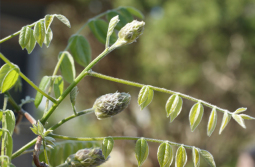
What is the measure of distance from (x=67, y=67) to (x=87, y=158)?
222 mm

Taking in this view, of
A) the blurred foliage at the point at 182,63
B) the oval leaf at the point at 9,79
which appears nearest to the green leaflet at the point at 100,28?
the oval leaf at the point at 9,79

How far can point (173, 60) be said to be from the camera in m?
4.89

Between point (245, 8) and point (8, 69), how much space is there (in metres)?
4.75

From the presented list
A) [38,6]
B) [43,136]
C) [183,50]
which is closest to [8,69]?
[43,136]

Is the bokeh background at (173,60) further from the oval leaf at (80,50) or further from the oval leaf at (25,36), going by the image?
the oval leaf at (25,36)

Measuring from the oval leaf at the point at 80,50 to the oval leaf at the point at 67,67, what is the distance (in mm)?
48

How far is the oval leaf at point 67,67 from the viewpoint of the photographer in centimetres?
54

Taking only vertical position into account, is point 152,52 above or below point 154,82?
above

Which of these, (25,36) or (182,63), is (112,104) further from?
(182,63)

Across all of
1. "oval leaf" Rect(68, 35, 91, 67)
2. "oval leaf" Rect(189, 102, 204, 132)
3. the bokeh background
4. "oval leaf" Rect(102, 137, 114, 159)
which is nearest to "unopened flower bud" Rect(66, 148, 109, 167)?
"oval leaf" Rect(102, 137, 114, 159)

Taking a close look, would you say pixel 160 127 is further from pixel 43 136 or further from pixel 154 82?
pixel 43 136

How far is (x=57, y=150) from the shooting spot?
559 millimetres

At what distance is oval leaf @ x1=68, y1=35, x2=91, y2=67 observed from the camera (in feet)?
1.97

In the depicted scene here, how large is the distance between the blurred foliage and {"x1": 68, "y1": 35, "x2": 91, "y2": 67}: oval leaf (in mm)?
3958
